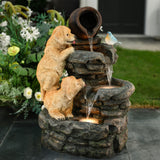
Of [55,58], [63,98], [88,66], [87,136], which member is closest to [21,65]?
[55,58]

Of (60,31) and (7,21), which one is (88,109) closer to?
(60,31)

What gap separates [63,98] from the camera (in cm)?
269

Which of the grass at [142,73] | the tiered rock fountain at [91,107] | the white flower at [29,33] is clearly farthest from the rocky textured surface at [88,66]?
the grass at [142,73]

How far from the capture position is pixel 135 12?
11.3 metres

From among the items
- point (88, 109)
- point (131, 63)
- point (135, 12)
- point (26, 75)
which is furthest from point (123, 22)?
point (88, 109)

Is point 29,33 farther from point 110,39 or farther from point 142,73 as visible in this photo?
point 142,73

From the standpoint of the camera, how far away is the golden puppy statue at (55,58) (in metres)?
2.74

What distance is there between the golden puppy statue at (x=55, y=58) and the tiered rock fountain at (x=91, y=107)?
3.3 inches

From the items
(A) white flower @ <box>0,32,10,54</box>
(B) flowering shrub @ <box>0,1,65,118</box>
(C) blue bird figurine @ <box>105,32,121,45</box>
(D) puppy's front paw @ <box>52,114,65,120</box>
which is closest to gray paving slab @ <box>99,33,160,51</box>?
(B) flowering shrub @ <box>0,1,65,118</box>

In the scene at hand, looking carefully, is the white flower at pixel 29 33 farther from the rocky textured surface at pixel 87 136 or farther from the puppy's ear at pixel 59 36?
the rocky textured surface at pixel 87 136

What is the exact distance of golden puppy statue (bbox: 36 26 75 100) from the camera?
108 inches

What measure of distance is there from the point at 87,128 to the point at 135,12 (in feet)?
31.8

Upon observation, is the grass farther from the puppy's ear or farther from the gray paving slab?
the puppy's ear

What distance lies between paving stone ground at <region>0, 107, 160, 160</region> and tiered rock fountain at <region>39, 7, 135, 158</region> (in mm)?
117
